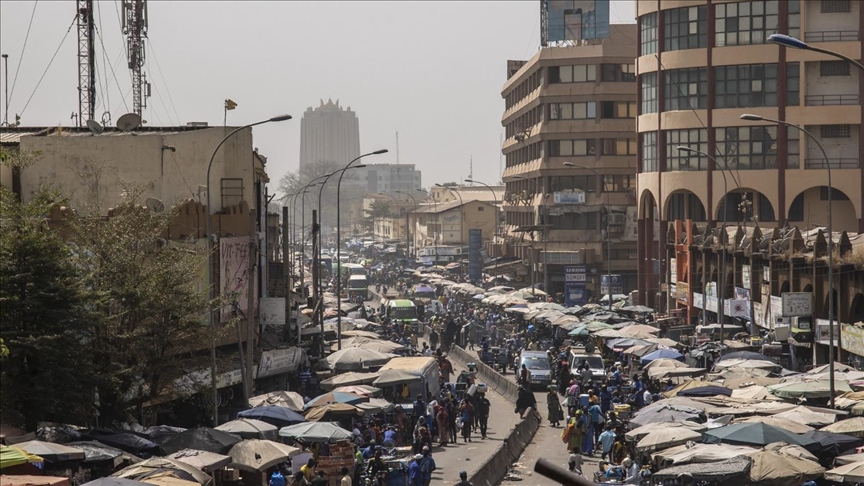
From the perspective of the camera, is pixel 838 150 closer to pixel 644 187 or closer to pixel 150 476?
pixel 644 187

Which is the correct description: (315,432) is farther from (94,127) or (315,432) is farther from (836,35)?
(836,35)

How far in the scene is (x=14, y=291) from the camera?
21.8 meters

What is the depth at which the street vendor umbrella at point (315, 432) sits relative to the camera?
2583 centimetres

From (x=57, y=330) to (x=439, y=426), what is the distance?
11.8m

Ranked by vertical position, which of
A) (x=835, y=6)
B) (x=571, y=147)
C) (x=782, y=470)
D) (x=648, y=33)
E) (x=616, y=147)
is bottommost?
(x=782, y=470)

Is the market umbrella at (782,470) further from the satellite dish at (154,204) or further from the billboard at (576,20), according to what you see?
the billboard at (576,20)

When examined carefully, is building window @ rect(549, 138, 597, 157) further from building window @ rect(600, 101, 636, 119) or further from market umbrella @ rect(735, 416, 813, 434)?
market umbrella @ rect(735, 416, 813, 434)

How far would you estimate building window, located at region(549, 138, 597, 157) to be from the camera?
8300 centimetres

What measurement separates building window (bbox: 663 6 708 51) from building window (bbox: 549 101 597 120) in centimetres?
Answer: 1761

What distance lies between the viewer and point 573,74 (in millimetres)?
83438

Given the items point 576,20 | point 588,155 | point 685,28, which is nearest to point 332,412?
point 685,28

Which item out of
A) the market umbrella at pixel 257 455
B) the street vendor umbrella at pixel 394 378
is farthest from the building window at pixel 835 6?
the market umbrella at pixel 257 455

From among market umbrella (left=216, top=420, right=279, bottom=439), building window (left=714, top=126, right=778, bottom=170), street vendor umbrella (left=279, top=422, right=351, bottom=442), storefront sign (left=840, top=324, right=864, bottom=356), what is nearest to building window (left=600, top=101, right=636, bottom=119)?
building window (left=714, top=126, right=778, bottom=170)

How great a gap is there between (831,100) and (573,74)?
26.2 m
